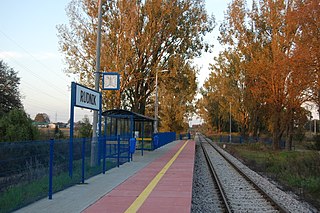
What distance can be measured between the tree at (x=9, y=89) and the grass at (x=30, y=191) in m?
29.9

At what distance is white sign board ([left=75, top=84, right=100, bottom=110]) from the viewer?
12.3 m

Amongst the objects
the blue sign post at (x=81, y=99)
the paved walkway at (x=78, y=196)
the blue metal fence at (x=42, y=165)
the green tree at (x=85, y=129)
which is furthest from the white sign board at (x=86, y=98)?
the green tree at (x=85, y=129)

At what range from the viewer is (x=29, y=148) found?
8.64m

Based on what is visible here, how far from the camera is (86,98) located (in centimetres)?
1320

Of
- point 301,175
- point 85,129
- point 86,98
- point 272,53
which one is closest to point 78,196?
point 86,98

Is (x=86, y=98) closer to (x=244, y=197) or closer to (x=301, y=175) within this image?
(x=244, y=197)

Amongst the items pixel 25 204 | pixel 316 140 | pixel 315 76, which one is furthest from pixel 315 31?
pixel 25 204

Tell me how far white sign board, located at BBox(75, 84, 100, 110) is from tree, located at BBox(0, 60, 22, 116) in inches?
1061

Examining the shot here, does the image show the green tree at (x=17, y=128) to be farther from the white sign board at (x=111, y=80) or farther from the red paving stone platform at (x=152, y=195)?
the red paving stone platform at (x=152, y=195)

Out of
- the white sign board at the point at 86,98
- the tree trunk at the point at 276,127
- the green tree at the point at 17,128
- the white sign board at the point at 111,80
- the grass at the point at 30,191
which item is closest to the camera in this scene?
the grass at the point at 30,191

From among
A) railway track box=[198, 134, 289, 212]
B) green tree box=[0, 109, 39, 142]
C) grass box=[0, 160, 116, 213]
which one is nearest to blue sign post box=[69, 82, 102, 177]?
grass box=[0, 160, 116, 213]

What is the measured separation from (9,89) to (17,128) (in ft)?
80.8

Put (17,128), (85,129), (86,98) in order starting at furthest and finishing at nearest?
(85,129) < (17,128) < (86,98)

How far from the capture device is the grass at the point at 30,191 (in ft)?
26.1
